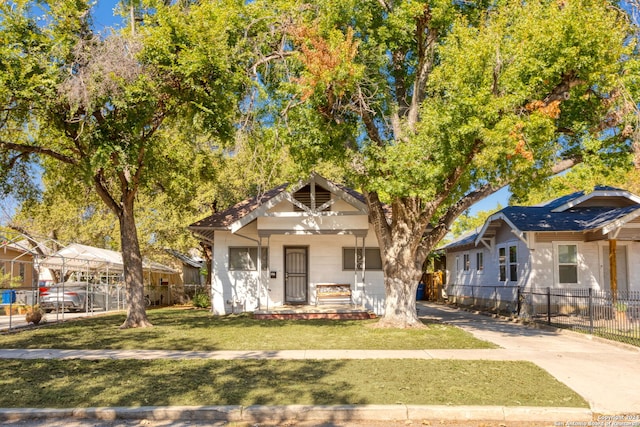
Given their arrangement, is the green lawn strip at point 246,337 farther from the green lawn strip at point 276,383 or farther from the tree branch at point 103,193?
the tree branch at point 103,193

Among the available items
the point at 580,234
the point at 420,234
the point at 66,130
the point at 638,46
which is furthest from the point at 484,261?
the point at 66,130

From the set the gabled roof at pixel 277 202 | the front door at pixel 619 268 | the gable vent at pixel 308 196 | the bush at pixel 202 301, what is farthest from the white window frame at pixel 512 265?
the bush at pixel 202 301

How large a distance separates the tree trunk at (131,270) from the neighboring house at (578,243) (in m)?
13.7

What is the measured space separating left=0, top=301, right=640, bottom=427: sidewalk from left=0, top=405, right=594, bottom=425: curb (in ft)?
0.04

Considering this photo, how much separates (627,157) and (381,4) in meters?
7.91

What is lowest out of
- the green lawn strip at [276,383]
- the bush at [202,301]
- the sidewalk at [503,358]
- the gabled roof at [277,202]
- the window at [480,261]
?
the bush at [202,301]

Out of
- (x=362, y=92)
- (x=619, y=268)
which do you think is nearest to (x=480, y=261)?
(x=619, y=268)

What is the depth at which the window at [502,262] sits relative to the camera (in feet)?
77.6

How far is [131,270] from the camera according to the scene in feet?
55.9

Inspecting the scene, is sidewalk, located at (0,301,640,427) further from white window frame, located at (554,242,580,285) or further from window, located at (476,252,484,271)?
window, located at (476,252,484,271)

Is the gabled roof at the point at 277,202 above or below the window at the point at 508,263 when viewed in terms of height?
above

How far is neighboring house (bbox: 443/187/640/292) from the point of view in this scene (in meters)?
19.3

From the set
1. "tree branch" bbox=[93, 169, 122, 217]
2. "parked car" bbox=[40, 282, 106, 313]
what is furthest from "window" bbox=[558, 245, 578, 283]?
"parked car" bbox=[40, 282, 106, 313]

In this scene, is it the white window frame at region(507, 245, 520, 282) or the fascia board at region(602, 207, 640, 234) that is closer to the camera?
the fascia board at region(602, 207, 640, 234)
